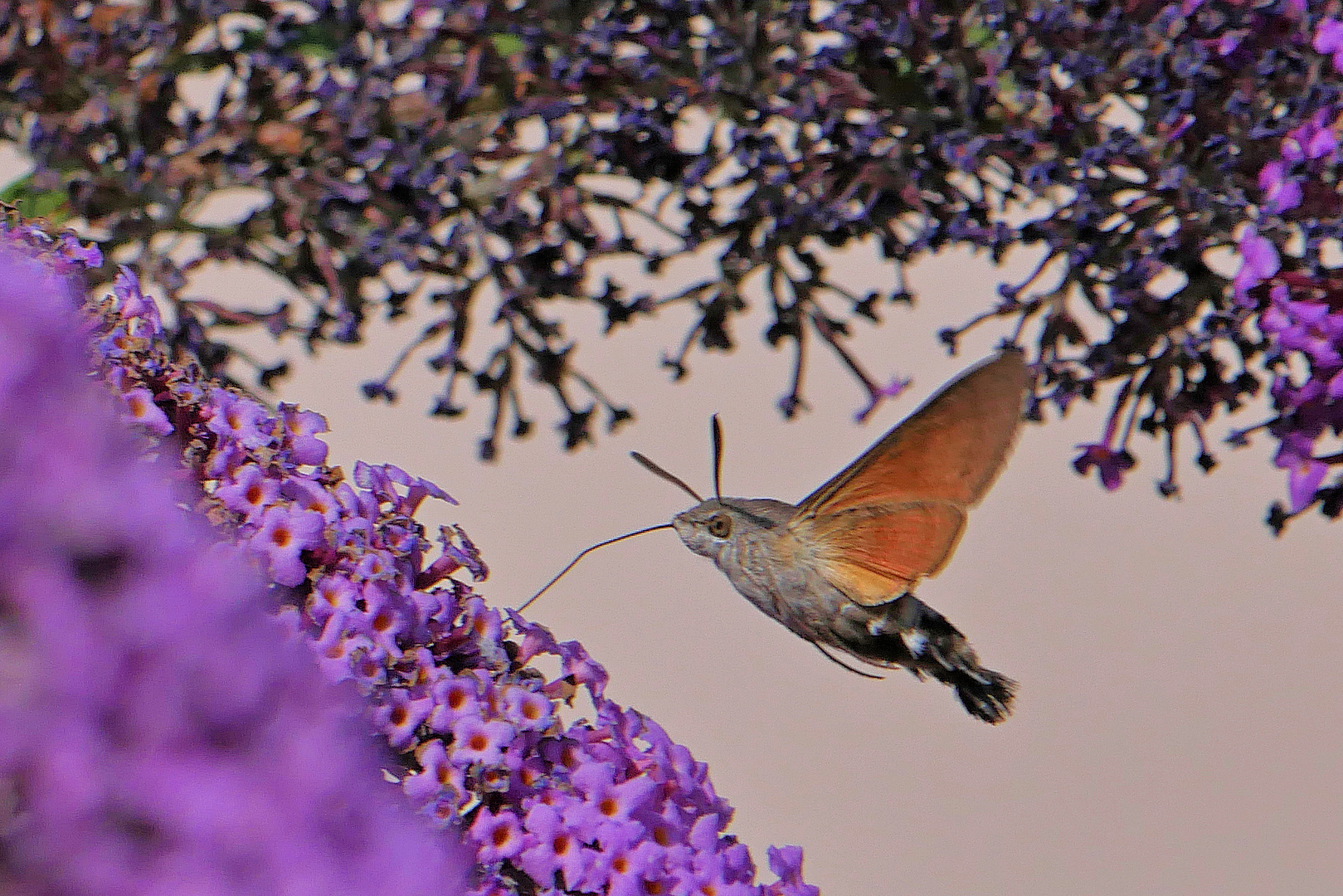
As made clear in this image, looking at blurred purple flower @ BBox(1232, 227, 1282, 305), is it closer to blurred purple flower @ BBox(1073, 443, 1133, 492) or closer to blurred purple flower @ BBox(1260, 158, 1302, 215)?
blurred purple flower @ BBox(1260, 158, 1302, 215)

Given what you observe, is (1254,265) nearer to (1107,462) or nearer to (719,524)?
(1107,462)

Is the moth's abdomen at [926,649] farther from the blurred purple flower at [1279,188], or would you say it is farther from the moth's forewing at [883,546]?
the blurred purple flower at [1279,188]

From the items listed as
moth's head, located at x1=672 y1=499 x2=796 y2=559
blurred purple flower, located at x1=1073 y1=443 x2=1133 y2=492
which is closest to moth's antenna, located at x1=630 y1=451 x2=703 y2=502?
moth's head, located at x1=672 y1=499 x2=796 y2=559

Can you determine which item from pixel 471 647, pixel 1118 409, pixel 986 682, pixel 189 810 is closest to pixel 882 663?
pixel 986 682

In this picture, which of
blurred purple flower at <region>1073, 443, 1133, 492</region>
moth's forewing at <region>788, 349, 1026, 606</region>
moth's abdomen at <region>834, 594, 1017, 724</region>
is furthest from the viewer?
blurred purple flower at <region>1073, 443, 1133, 492</region>

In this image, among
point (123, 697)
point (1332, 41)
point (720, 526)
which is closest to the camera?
point (123, 697)

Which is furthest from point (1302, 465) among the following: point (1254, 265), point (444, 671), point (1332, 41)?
point (444, 671)

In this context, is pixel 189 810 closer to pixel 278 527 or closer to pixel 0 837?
pixel 0 837
